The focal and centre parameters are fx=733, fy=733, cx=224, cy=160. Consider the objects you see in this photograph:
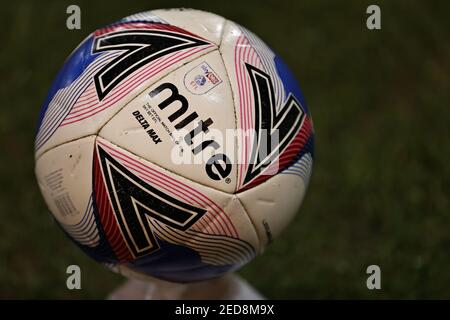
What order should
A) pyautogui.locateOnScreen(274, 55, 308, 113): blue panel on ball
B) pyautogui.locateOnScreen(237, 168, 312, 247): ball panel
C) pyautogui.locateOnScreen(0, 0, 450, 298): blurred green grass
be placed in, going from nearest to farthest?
pyautogui.locateOnScreen(237, 168, 312, 247): ball panel, pyautogui.locateOnScreen(274, 55, 308, 113): blue panel on ball, pyautogui.locateOnScreen(0, 0, 450, 298): blurred green grass

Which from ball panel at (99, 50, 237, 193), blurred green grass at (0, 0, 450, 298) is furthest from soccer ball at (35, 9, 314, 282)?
blurred green grass at (0, 0, 450, 298)

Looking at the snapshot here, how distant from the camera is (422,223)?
368cm

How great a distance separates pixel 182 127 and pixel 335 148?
211 cm

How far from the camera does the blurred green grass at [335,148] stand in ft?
11.7

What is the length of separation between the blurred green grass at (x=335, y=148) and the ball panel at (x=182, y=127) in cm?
148

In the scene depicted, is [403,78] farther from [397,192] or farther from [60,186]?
[60,186]

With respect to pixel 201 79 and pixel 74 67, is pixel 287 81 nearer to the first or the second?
pixel 201 79

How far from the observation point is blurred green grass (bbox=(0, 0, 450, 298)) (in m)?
3.55

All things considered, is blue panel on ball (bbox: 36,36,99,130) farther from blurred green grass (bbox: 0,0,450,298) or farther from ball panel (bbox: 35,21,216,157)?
blurred green grass (bbox: 0,0,450,298)

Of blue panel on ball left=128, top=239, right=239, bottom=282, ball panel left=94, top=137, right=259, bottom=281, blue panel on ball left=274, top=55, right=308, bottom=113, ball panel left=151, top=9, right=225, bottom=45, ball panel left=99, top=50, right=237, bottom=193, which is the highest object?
ball panel left=151, top=9, right=225, bottom=45

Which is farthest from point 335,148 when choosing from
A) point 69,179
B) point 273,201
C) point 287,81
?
point 69,179

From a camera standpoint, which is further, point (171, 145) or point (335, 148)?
point (335, 148)

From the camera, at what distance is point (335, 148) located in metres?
4.12
